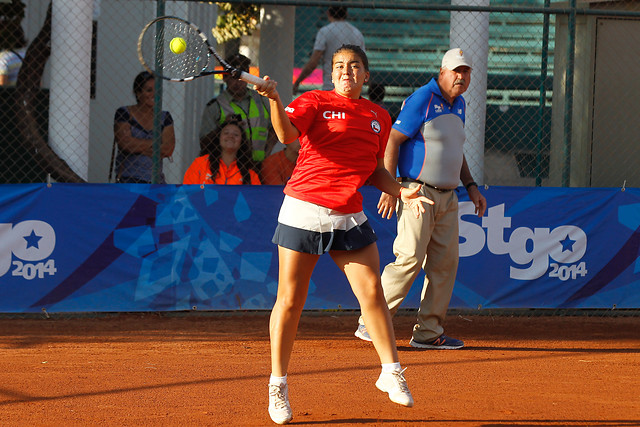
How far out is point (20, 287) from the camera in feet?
23.3

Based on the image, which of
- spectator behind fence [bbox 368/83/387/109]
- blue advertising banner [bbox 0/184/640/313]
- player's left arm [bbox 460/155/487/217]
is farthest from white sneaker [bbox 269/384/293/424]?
spectator behind fence [bbox 368/83/387/109]

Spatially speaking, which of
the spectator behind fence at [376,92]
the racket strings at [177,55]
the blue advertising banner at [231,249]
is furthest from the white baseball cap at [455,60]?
the spectator behind fence at [376,92]

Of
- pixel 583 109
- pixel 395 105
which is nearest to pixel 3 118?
pixel 395 105

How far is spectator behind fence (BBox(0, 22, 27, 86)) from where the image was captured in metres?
11.0

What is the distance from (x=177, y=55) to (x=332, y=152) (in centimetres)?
106

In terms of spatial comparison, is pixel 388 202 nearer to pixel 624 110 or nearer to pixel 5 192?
pixel 5 192

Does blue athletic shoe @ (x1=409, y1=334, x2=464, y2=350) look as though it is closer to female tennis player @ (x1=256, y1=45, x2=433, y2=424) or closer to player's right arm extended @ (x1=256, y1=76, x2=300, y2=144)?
female tennis player @ (x1=256, y1=45, x2=433, y2=424)

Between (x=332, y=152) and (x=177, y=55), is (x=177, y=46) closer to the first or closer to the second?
(x=177, y=55)

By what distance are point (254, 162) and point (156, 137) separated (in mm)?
1026

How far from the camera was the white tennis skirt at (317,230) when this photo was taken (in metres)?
4.38

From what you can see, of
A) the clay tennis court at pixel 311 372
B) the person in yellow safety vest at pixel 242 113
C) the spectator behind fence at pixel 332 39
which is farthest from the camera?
the spectator behind fence at pixel 332 39

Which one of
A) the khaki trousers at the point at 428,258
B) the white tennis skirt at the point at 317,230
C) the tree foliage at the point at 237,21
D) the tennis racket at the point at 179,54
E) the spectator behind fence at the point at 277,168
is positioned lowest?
the khaki trousers at the point at 428,258

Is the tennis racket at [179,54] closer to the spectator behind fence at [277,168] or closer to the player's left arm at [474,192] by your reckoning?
the player's left arm at [474,192]

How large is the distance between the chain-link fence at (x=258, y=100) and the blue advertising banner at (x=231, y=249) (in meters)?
0.51
